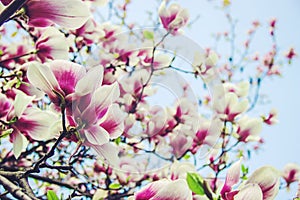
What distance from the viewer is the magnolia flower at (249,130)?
130 centimetres

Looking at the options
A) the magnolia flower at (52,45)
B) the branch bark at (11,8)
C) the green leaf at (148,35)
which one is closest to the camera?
the branch bark at (11,8)

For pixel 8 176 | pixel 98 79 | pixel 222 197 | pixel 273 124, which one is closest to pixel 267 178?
pixel 222 197

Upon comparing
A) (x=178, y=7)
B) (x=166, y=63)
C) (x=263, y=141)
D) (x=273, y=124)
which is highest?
(x=178, y=7)

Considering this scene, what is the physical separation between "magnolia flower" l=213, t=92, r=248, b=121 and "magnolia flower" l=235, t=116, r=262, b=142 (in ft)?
0.20

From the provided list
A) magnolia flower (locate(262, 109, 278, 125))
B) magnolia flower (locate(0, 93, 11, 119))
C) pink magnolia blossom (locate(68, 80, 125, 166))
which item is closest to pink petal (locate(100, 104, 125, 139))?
pink magnolia blossom (locate(68, 80, 125, 166))

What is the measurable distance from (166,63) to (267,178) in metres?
0.80

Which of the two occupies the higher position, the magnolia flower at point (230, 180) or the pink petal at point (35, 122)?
the pink petal at point (35, 122)

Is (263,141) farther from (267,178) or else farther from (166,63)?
(267,178)

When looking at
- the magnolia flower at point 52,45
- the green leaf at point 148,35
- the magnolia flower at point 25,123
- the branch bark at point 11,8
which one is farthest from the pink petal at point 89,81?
the green leaf at point 148,35

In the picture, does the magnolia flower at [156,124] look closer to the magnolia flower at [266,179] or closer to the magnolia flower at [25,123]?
the magnolia flower at [25,123]

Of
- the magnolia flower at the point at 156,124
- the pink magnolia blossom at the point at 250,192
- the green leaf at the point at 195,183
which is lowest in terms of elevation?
the magnolia flower at the point at 156,124

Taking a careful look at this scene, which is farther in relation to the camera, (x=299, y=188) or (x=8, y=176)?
(x=8, y=176)

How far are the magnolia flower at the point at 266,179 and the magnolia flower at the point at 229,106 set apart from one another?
74 centimetres

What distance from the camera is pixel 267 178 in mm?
494
